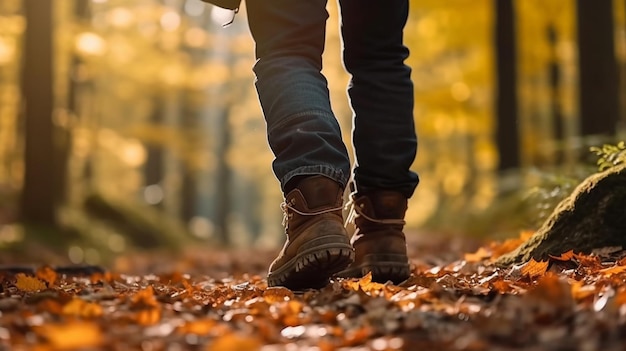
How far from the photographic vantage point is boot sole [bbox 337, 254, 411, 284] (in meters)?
2.84

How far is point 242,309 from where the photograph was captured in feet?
7.18

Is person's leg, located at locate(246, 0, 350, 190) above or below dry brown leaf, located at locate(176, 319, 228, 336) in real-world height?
above

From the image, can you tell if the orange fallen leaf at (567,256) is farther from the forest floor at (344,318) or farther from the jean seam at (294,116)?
the jean seam at (294,116)

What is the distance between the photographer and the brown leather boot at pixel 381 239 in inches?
112

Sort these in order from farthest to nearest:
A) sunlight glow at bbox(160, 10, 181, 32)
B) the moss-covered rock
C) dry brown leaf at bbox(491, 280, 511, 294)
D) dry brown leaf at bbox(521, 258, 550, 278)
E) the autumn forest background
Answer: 1. sunlight glow at bbox(160, 10, 181, 32)
2. the autumn forest background
3. the moss-covered rock
4. dry brown leaf at bbox(521, 258, 550, 278)
5. dry brown leaf at bbox(491, 280, 511, 294)

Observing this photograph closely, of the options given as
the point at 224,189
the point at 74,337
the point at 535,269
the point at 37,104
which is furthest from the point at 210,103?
the point at 74,337

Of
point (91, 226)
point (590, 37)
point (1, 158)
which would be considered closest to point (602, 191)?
point (590, 37)

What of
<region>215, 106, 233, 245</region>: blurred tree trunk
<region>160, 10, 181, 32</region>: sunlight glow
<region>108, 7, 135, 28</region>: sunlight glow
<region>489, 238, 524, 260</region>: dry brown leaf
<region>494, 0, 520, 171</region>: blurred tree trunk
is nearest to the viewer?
<region>489, 238, 524, 260</region>: dry brown leaf

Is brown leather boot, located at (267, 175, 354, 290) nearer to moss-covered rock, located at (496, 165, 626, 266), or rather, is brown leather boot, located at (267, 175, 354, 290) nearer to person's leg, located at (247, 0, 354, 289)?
person's leg, located at (247, 0, 354, 289)

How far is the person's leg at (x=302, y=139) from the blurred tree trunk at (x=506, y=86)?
8.37 meters

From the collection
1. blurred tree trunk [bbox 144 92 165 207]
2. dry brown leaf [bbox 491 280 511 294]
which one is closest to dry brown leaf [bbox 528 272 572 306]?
dry brown leaf [bbox 491 280 511 294]

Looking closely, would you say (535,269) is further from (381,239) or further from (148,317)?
(148,317)

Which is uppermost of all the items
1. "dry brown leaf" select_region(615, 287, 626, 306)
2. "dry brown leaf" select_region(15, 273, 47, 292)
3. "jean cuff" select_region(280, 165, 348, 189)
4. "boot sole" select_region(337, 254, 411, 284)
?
"jean cuff" select_region(280, 165, 348, 189)

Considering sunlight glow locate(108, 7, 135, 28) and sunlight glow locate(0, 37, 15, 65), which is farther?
sunlight glow locate(108, 7, 135, 28)
